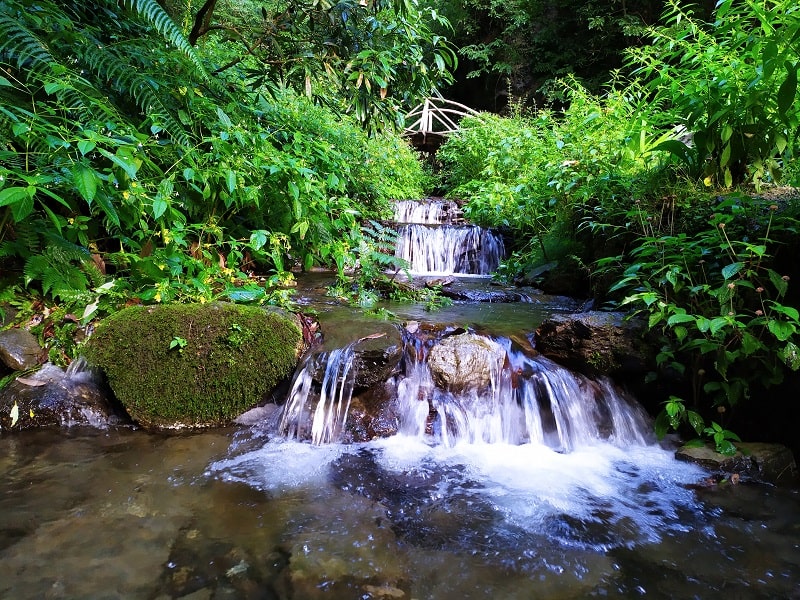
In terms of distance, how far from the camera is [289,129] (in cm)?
571

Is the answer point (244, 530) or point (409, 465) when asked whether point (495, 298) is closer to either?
point (409, 465)

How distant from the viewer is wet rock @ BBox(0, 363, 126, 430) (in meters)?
3.03

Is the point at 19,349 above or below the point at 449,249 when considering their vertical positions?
below

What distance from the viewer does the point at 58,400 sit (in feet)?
10.2

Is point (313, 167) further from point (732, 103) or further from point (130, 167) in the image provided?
point (732, 103)

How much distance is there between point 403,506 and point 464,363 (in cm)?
139

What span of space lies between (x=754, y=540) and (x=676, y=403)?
3.06 feet

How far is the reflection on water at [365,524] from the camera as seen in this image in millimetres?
1805

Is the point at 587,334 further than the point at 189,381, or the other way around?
the point at 587,334

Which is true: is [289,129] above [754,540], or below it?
above

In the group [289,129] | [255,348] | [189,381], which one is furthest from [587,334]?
[289,129]

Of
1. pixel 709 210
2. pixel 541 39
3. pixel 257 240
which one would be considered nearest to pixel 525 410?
pixel 709 210

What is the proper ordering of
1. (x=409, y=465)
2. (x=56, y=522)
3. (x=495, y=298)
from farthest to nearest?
(x=495, y=298), (x=409, y=465), (x=56, y=522)

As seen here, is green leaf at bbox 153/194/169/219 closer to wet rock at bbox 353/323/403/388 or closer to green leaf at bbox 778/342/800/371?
wet rock at bbox 353/323/403/388
